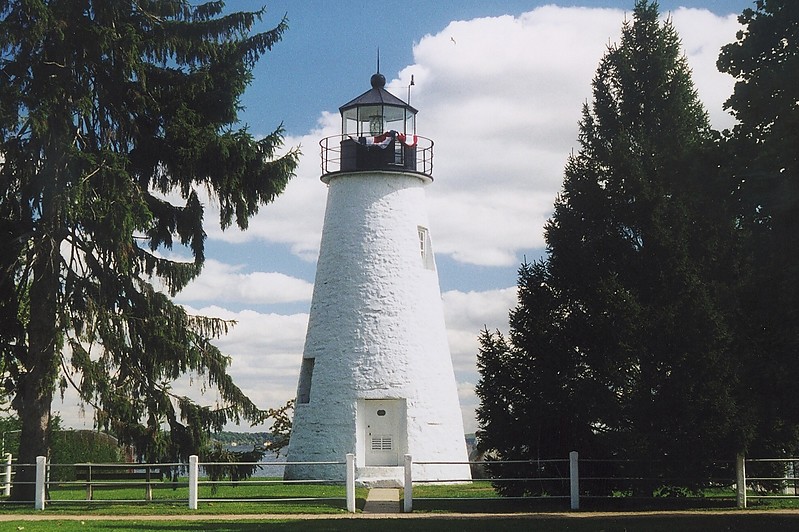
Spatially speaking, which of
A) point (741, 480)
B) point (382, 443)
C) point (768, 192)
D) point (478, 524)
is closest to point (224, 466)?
point (382, 443)

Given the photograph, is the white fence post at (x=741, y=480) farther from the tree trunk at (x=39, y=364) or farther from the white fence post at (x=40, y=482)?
the tree trunk at (x=39, y=364)

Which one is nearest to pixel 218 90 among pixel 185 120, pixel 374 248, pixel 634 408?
pixel 185 120

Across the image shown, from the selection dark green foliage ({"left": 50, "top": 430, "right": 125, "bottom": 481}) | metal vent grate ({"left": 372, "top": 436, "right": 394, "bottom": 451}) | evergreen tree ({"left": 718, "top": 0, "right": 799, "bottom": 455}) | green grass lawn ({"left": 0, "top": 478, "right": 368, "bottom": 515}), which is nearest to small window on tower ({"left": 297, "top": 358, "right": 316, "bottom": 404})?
metal vent grate ({"left": 372, "top": 436, "right": 394, "bottom": 451})

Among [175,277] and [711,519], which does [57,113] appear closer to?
[175,277]

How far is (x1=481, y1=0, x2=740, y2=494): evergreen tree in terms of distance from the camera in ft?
68.8

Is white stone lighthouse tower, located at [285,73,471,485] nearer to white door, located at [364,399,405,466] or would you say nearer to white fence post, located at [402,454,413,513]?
white door, located at [364,399,405,466]

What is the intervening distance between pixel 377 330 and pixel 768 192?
49.0ft

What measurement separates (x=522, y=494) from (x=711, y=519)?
4816 millimetres

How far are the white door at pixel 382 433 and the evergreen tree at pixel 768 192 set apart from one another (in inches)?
518

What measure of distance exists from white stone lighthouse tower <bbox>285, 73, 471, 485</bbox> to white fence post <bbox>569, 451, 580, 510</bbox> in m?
8.33

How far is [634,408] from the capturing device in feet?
69.8

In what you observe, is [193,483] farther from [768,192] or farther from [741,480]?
[768,192]

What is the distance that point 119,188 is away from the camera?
907 inches

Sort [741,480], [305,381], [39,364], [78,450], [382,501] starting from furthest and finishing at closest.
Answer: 1. [78,450]
2. [305,381]
3. [382,501]
4. [39,364]
5. [741,480]
